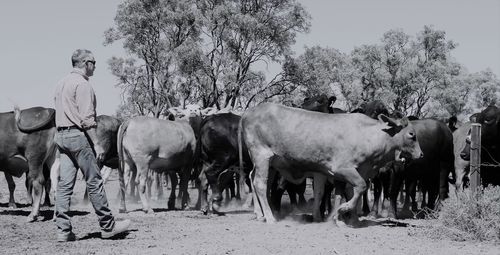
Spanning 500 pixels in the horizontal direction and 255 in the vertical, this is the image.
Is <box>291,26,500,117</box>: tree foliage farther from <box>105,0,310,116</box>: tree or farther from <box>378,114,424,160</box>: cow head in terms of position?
<box>378,114,424,160</box>: cow head

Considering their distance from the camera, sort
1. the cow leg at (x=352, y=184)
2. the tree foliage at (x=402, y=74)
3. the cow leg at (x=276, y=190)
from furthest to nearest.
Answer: the tree foliage at (x=402, y=74), the cow leg at (x=276, y=190), the cow leg at (x=352, y=184)

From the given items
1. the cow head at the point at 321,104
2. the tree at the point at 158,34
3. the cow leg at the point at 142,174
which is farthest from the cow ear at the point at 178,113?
the tree at the point at 158,34

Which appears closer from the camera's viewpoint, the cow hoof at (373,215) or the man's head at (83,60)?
the man's head at (83,60)

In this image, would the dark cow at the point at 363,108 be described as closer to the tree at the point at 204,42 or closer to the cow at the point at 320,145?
the cow at the point at 320,145

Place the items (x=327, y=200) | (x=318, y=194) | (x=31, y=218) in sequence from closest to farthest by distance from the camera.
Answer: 1. (x=31, y=218)
2. (x=318, y=194)
3. (x=327, y=200)

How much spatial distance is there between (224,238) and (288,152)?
2.48 metres

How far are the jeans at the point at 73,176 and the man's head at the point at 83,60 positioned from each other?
2.70ft

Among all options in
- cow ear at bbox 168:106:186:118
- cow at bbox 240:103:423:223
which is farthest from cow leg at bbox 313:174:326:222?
cow ear at bbox 168:106:186:118

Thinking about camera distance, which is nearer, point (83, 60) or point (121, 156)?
point (83, 60)

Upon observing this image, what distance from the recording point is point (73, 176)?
8516 mm

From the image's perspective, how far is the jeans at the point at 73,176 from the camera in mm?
8328

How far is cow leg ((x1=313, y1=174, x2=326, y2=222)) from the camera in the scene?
436 inches

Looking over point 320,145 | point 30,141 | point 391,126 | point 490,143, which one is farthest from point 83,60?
point 490,143

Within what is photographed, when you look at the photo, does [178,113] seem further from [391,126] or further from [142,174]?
[391,126]
